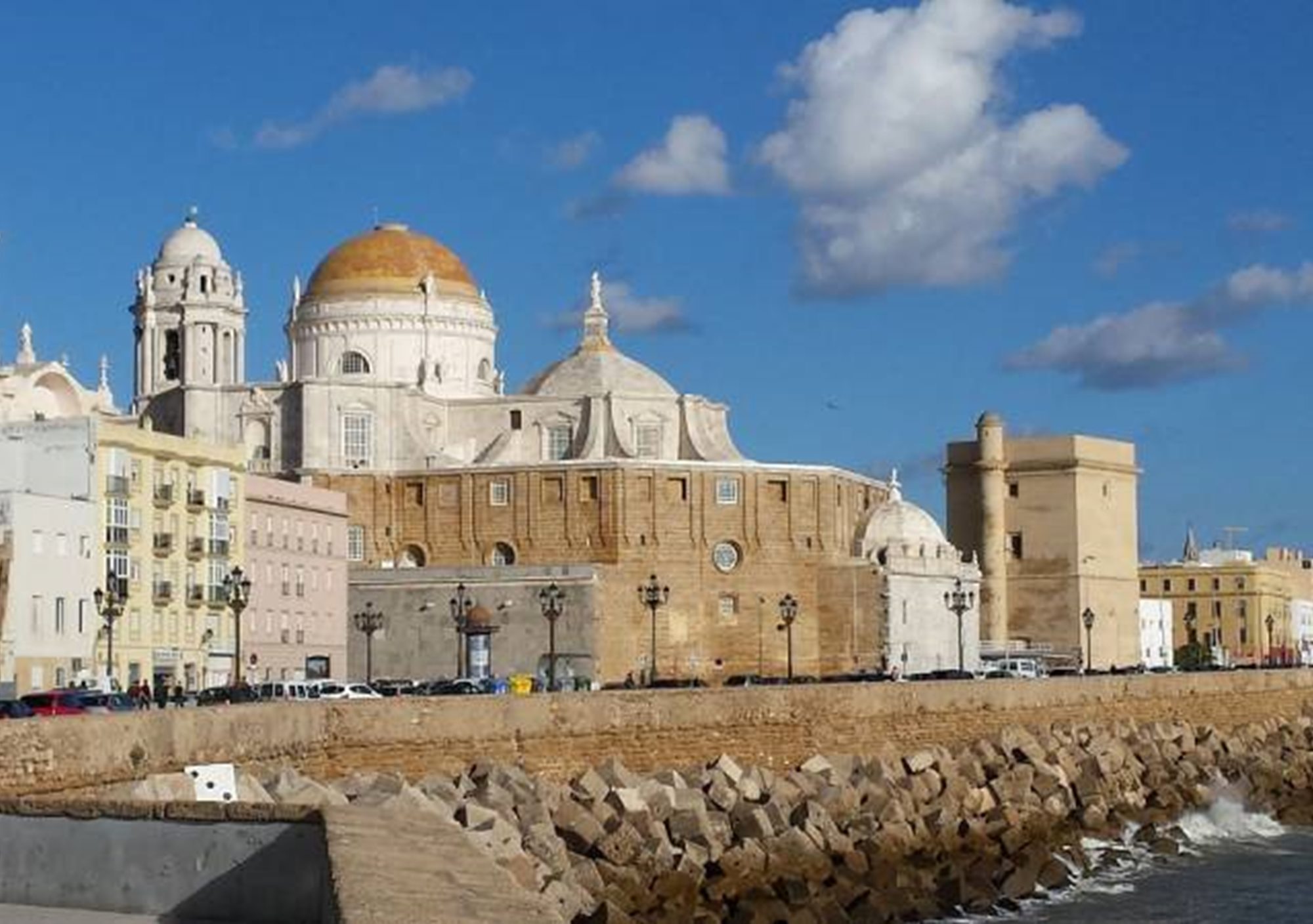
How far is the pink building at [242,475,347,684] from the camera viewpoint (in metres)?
65.7

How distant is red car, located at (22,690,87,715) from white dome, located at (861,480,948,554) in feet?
166

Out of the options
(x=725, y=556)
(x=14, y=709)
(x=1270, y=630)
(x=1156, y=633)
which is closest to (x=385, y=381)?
(x=725, y=556)

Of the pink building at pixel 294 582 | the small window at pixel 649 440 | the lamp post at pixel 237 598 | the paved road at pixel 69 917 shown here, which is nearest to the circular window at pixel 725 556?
the small window at pixel 649 440

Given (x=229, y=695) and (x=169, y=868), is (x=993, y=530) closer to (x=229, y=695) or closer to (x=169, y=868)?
(x=229, y=695)

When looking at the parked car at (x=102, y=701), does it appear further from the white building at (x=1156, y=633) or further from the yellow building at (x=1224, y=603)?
the yellow building at (x=1224, y=603)

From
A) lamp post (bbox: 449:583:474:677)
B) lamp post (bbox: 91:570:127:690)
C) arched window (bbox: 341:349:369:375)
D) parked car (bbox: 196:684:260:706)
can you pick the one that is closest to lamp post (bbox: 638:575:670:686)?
lamp post (bbox: 449:583:474:677)

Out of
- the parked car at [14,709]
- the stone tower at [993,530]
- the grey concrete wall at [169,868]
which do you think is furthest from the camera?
the stone tower at [993,530]

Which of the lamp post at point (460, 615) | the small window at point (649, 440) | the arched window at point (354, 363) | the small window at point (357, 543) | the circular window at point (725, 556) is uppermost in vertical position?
the arched window at point (354, 363)

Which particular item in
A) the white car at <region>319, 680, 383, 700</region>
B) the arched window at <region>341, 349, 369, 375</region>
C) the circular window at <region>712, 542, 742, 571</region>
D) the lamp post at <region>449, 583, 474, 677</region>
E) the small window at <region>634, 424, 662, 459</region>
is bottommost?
the white car at <region>319, 680, 383, 700</region>

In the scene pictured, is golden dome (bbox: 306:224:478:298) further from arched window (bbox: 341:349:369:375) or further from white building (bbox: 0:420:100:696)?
white building (bbox: 0:420:100:696)

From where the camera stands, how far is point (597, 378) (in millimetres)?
92625

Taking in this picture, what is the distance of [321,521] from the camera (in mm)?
72625

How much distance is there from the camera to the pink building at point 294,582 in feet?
216

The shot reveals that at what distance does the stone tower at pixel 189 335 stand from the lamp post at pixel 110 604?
99.7 ft
